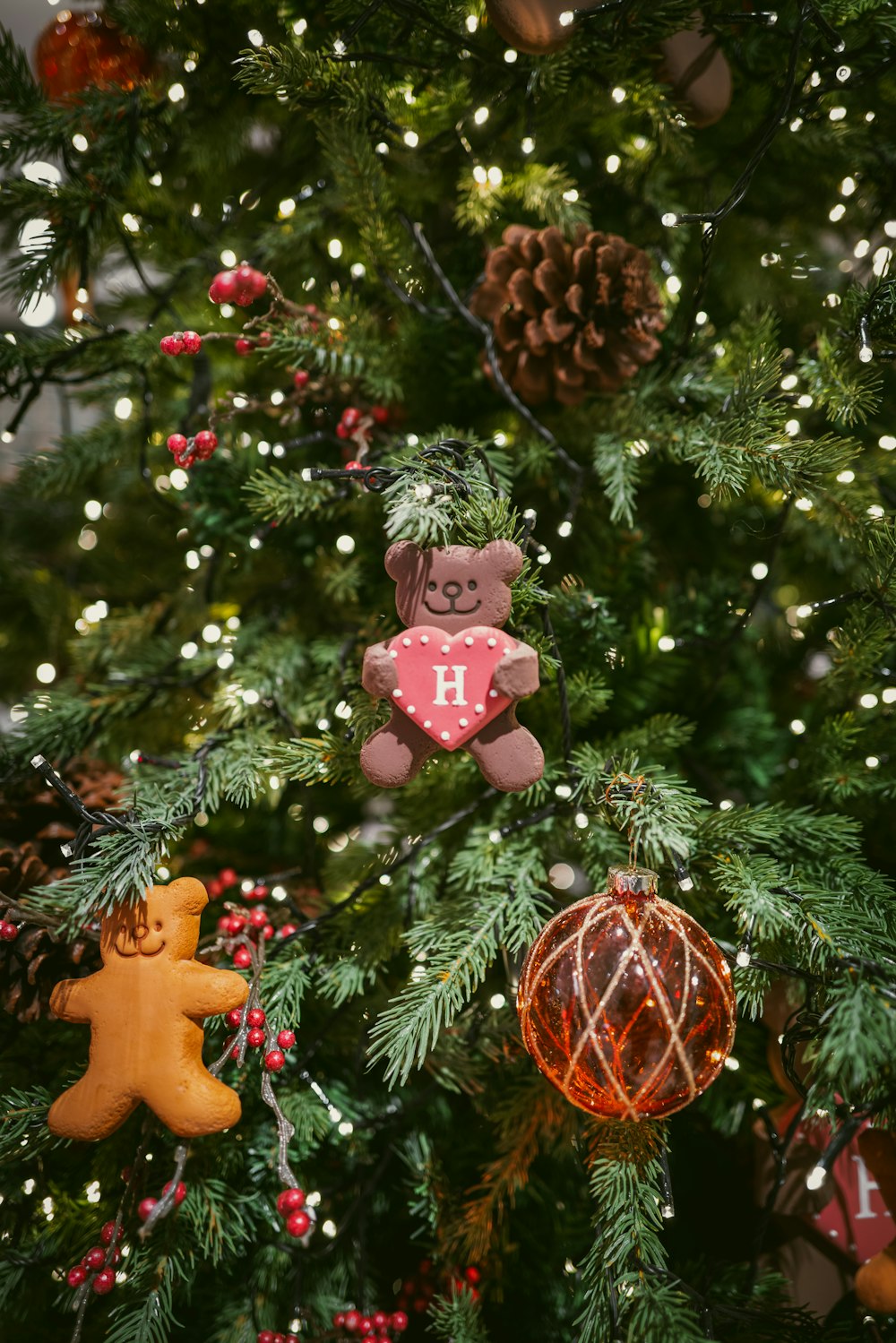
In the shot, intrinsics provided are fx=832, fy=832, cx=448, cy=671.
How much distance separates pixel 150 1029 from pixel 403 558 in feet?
1.10

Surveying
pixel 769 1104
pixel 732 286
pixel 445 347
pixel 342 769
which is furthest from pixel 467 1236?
pixel 732 286

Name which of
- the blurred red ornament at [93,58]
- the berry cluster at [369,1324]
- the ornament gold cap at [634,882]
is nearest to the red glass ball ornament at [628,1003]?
the ornament gold cap at [634,882]

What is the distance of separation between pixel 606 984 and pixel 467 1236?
0.93 ft

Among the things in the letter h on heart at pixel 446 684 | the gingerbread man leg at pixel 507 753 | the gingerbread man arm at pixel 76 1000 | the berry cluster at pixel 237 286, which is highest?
the berry cluster at pixel 237 286

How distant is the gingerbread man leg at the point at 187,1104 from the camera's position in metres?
0.52

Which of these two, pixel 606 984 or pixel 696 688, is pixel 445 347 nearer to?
pixel 696 688

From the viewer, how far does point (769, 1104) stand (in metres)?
0.65

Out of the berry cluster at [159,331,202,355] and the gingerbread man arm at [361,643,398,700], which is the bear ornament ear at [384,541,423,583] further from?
the berry cluster at [159,331,202,355]

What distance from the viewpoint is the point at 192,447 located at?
60 cm

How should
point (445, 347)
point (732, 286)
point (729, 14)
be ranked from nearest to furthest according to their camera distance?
point (729, 14) < point (445, 347) < point (732, 286)

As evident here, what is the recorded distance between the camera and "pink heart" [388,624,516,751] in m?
0.50

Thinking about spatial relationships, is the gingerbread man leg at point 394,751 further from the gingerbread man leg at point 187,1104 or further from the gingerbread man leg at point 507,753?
the gingerbread man leg at point 187,1104

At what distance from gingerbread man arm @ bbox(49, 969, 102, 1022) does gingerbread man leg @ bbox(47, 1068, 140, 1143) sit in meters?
0.04

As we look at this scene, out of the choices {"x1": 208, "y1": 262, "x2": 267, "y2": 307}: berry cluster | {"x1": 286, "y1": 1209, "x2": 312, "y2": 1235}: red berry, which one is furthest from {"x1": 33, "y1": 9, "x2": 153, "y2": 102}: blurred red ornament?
{"x1": 286, "y1": 1209, "x2": 312, "y2": 1235}: red berry
